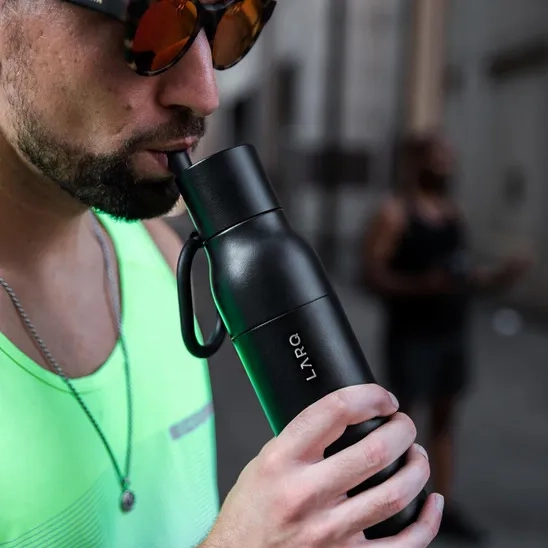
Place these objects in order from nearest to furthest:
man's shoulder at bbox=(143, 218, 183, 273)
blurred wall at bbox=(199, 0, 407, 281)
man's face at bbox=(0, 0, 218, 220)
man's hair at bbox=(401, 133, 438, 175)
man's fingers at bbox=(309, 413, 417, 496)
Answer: man's fingers at bbox=(309, 413, 417, 496), man's face at bbox=(0, 0, 218, 220), man's shoulder at bbox=(143, 218, 183, 273), man's hair at bbox=(401, 133, 438, 175), blurred wall at bbox=(199, 0, 407, 281)

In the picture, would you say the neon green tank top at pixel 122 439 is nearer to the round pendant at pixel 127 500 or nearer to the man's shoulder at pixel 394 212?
the round pendant at pixel 127 500

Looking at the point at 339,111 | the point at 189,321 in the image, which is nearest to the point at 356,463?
the point at 189,321

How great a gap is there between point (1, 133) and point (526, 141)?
8.26m

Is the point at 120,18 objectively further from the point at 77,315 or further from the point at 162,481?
the point at 162,481

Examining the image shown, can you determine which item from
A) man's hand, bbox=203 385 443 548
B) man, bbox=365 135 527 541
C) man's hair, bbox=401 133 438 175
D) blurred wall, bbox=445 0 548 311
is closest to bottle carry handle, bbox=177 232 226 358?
man's hand, bbox=203 385 443 548

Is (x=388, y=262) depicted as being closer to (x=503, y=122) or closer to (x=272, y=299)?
(x=272, y=299)

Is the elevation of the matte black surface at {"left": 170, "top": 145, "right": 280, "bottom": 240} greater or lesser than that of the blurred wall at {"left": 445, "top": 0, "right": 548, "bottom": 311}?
greater

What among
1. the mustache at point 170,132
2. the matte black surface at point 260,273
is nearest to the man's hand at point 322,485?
the matte black surface at point 260,273

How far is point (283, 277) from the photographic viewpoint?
0.73 m

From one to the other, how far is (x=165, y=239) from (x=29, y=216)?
34 cm

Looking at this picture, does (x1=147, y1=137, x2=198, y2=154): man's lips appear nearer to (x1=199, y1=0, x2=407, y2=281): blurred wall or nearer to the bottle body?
the bottle body

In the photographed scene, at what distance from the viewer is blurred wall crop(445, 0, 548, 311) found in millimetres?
8133

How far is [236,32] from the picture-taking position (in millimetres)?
875

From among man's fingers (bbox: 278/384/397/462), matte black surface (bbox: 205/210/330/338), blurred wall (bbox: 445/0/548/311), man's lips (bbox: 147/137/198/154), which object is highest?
man's lips (bbox: 147/137/198/154)
